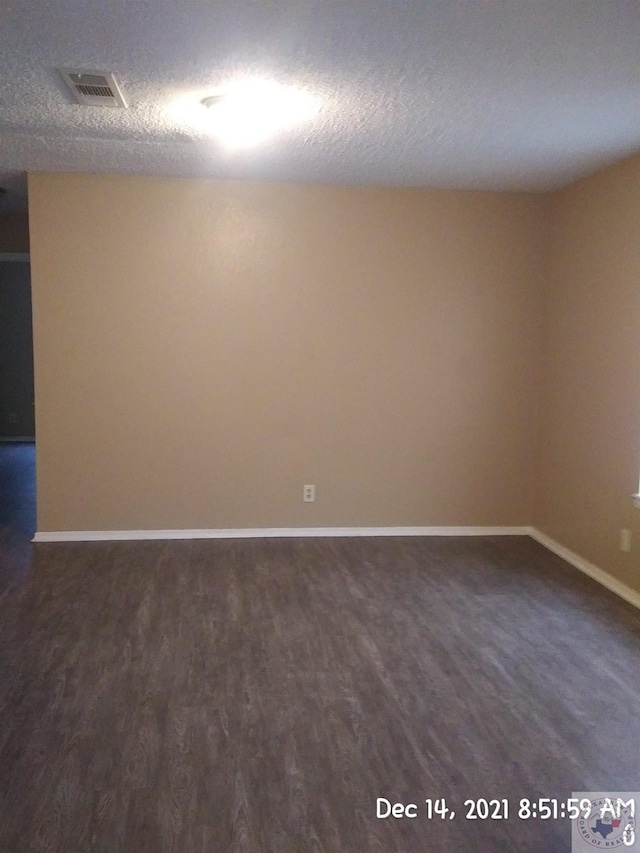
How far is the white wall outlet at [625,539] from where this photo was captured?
12.9 feet

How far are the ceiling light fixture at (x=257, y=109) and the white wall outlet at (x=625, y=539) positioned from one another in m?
2.76

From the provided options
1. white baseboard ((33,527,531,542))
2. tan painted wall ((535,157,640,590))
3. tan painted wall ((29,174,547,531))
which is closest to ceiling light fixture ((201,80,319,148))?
tan painted wall ((29,174,547,531))

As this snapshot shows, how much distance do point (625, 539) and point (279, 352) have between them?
2.44 m

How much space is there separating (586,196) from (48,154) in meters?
3.22

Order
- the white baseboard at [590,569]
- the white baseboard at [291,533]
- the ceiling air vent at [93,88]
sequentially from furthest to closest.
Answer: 1. the white baseboard at [291,533]
2. the white baseboard at [590,569]
3. the ceiling air vent at [93,88]

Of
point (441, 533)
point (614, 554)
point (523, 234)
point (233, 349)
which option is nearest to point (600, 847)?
point (614, 554)

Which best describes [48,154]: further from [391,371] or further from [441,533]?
[441,533]

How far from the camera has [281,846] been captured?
2031 millimetres

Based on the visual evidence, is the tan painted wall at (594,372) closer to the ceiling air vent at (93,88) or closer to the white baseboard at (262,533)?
the white baseboard at (262,533)
